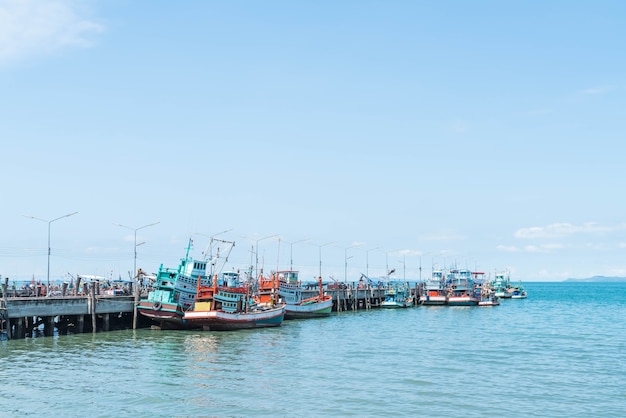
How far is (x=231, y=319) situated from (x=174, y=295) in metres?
6.84

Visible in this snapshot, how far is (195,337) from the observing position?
6619cm

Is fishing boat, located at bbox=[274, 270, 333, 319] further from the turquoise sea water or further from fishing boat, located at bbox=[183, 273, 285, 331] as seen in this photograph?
the turquoise sea water

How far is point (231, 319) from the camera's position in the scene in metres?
71.9

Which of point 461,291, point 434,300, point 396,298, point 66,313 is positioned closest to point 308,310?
point 396,298

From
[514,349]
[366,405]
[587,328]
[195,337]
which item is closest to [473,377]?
[366,405]

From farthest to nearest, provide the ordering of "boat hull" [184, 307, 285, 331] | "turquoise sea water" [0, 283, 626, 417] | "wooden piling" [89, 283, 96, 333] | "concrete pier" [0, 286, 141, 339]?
"boat hull" [184, 307, 285, 331]
"wooden piling" [89, 283, 96, 333]
"concrete pier" [0, 286, 141, 339]
"turquoise sea water" [0, 283, 626, 417]

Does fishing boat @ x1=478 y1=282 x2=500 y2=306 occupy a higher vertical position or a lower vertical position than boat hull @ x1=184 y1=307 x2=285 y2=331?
lower

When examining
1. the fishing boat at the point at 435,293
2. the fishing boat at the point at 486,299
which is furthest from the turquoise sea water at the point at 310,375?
the fishing boat at the point at 486,299

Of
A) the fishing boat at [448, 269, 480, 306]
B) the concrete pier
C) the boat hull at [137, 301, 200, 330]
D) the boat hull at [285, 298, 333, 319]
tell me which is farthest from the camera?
the fishing boat at [448, 269, 480, 306]

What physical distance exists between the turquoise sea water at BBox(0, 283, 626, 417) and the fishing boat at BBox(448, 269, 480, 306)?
6620 cm

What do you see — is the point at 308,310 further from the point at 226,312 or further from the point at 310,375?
the point at 310,375

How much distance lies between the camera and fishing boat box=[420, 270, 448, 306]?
141m

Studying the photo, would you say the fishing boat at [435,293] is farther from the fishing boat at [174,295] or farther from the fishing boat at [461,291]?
the fishing boat at [174,295]

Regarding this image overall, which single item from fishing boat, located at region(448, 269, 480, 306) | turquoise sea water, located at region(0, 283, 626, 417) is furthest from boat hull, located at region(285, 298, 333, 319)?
fishing boat, located at region(448, 269, 480, 306)
